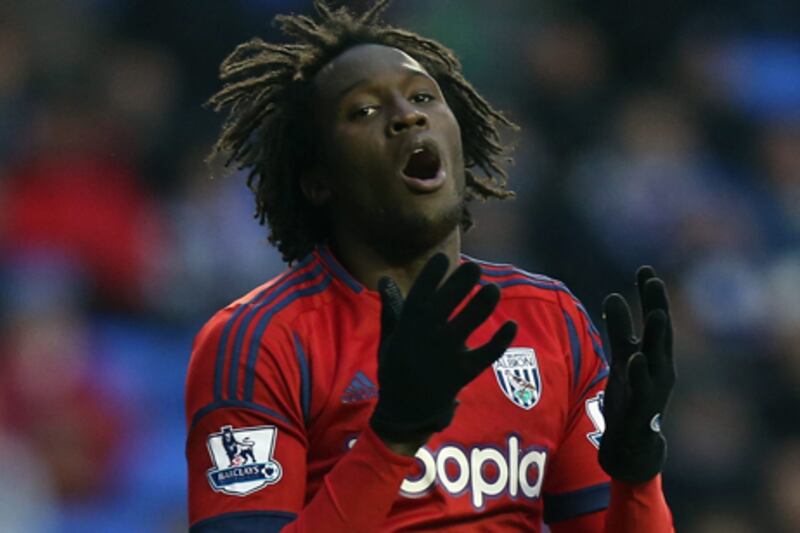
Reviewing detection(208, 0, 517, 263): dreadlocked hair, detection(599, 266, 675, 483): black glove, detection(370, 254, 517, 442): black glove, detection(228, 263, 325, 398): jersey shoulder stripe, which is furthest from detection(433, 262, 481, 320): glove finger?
detection(208, 0, 517, 263): dreadlocked hair

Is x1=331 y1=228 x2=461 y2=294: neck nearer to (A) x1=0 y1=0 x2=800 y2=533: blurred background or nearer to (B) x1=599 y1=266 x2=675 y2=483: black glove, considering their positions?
(B) x1=599 y1=266 x2=675 y2=483: black glove

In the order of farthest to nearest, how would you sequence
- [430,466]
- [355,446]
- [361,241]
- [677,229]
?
[677,229], [361,241], [430,466], [355,446]

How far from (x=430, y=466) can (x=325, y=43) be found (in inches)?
36.0

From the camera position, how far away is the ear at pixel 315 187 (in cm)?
311

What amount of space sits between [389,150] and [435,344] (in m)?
0.58

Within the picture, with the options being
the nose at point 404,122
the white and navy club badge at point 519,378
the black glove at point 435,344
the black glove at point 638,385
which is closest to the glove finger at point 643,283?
the black glove at point 638,385

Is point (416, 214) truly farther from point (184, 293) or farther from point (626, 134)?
point (626, 134)

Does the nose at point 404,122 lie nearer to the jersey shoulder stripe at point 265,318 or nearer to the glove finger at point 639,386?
the jersey shoulder stripe at point 265,318

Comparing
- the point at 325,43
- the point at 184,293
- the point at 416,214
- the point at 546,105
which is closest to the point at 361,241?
the point at 416,214

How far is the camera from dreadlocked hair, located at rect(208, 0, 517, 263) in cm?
317

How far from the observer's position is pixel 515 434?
2.92 metres

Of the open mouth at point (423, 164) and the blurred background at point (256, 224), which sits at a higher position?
the open mouth at point (423, 164)

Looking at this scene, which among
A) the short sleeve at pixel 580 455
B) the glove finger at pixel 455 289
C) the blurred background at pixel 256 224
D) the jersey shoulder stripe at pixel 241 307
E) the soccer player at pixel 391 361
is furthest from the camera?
the blurred background at pixel 256 224

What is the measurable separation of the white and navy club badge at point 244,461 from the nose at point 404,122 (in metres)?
0.61
